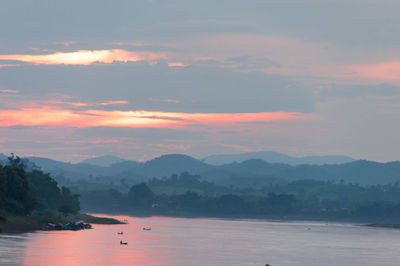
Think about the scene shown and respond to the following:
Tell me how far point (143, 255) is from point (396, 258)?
51203 millimetres

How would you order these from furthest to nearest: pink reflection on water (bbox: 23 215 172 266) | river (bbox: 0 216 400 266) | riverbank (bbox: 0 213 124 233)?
riverbank (bbox: 0 213 124 233) < river (bbox: 0 216 400 266) < pink reflection on water (bbox: 23 215 172 266)

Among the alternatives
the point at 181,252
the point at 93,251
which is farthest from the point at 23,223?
the point at 181,252

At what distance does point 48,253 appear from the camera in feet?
379

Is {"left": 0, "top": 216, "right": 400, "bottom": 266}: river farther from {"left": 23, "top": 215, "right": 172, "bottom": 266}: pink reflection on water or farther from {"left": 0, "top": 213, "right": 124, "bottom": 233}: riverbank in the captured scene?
{"left": 0, "top": 213, "right": 124, "bottom": 233}: riverbank

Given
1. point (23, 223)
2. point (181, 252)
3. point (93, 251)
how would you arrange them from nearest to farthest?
point (93, 251) < point (181, 252) < point (23, 223)

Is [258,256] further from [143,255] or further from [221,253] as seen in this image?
[143,255]

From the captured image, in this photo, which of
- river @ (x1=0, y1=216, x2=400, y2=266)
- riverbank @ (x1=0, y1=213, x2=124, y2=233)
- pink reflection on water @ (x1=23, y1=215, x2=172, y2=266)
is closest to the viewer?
pink reflection on water @ (x1=23, y1=215, x2=172, y2=266)

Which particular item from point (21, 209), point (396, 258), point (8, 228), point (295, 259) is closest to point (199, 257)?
point (295, 259)

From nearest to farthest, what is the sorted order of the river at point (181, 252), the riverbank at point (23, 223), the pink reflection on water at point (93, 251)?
the pink reflection on water at point (93, 251), the river at point (181, 252), the riverbank at point (23, 223)

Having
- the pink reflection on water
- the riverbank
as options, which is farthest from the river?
the riverbank

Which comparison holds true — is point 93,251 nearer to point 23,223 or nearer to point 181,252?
point 181,252

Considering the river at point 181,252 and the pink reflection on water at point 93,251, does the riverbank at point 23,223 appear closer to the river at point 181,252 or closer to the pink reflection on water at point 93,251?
the pink reflection on water at point 93,251

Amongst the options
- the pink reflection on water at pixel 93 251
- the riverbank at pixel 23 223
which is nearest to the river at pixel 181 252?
the pink reflection on water at pixel 93 251

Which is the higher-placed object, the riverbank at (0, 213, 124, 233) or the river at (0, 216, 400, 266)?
the riverbank at (0, 213, 124, 233)
